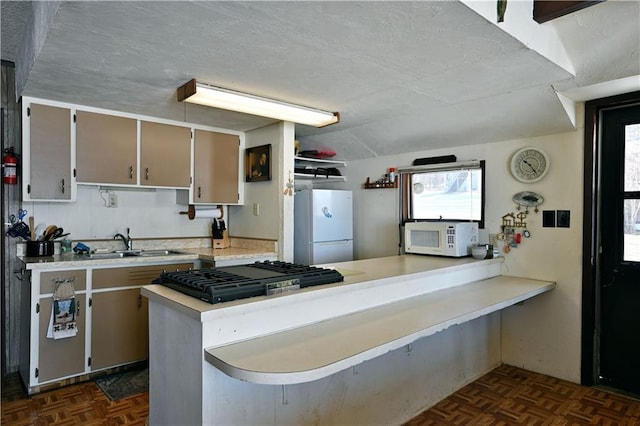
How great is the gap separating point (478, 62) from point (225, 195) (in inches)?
99.0

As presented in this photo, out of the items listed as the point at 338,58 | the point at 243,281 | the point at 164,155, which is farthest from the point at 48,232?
the point at 338,58

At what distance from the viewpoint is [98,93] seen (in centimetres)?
271

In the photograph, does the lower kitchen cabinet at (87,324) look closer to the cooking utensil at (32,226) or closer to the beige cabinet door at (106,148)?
the cooking utensil at (32,226)

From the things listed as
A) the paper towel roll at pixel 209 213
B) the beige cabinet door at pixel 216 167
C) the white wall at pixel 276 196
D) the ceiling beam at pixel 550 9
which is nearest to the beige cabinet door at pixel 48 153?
the beige cabinet door at pixel 216 167

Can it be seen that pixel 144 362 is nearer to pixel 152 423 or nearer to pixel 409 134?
pixel 152 423

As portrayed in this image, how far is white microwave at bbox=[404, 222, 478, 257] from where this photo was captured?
10.7ft

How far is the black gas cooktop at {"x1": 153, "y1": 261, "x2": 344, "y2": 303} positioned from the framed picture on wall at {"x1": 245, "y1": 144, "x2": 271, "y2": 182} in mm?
1544

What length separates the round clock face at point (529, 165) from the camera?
10.3ft

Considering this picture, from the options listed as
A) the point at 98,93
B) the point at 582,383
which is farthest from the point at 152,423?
the point at 582,383

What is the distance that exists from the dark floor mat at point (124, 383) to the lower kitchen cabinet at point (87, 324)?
0.08 metres

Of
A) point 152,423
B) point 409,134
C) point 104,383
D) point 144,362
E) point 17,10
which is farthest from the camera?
point 409,134

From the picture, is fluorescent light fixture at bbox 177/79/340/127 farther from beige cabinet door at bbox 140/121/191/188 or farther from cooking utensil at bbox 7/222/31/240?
cooking utensil at bbox 7/222/31/240

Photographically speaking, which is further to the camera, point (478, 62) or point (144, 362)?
point (144, 362)

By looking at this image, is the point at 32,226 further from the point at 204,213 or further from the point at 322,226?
the point at 322,226
